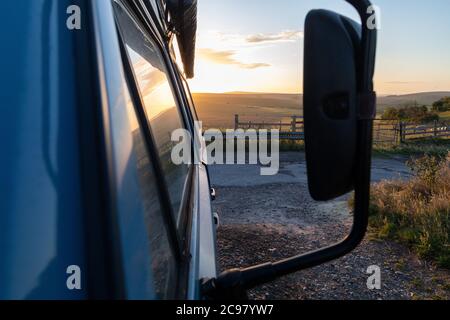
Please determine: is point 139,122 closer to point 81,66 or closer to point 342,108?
point 81,66

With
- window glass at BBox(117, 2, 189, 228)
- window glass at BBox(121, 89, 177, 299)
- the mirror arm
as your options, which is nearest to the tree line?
window glass at BBox(117, 2, 189, 228)

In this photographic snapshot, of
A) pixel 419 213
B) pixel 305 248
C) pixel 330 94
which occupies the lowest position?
pixel 305 248

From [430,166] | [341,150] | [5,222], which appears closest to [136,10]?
[341,150]

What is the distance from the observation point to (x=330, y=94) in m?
0.82

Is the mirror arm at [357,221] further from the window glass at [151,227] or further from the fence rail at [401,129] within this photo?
the fence rail at [401,129]

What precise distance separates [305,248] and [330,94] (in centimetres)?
459

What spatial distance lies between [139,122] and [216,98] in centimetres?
7270

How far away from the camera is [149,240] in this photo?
31.0 inches

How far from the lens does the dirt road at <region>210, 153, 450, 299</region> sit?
160 inches

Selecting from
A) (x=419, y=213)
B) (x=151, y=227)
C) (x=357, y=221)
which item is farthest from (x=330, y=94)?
(x=419, y=213)

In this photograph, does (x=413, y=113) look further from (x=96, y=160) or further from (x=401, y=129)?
(x=96, y=160)

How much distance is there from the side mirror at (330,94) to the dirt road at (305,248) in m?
3.20

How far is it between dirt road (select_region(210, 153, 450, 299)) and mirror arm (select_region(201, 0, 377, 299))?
119 inches

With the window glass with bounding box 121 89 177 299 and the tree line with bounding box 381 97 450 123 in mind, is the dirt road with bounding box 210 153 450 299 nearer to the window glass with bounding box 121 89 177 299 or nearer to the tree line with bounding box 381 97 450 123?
the window glass with bounding box 121 89 177 299
